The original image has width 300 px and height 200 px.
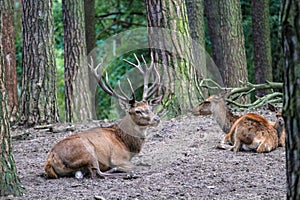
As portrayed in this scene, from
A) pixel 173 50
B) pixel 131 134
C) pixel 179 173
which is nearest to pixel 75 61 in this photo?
pixel 173 50

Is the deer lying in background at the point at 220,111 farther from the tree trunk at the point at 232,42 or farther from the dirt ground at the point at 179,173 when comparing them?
the tree trunk at the point at 232,42

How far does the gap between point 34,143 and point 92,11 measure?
6.58 meters

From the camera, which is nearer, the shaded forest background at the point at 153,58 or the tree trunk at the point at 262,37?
the shaded forest background at the point at 153,58

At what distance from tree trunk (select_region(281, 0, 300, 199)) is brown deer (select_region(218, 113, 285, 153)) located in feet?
13.3

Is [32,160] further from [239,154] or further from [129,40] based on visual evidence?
[129,40]

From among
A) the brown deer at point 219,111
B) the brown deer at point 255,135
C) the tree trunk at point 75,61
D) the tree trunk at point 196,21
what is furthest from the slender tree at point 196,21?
→ the brown deer at point 255,135

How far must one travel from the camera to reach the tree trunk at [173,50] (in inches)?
373

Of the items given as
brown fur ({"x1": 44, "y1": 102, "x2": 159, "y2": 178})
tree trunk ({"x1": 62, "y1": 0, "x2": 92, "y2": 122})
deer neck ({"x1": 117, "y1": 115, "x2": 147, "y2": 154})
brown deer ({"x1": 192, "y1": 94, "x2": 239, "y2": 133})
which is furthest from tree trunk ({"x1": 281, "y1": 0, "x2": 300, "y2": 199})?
tree trunk ({"x1": 62, "y1": 0, "x2": 92, "y2": 122})

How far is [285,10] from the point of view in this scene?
3.32 metres

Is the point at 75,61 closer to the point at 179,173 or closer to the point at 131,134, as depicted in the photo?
the point at 131,134

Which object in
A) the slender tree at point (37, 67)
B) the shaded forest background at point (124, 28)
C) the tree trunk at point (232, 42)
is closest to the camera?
the slender tree at point (37, 67)

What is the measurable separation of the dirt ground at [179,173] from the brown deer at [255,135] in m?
0.12

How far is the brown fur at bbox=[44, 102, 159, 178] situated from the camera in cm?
659

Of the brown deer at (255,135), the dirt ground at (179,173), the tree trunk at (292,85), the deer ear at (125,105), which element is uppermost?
the tree trunk at (292,85)
